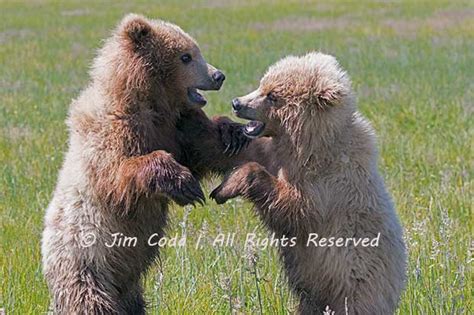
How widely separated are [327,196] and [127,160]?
0.94 meters

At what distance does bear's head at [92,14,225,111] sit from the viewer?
4930 mm

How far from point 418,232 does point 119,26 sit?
2277 millimetres

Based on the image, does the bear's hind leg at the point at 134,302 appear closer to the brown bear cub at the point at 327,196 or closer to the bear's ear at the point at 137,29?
the brown bear cub at the point at 327,196

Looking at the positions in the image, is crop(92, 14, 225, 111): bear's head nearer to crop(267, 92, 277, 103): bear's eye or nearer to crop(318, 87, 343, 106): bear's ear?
crop(267, 92, 277, 103): bear's eye

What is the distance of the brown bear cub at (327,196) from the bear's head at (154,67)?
28 cm

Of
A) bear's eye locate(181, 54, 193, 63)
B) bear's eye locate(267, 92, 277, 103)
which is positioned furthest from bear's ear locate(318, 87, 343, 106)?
bear's eye locate(181, 54, 193, 63)

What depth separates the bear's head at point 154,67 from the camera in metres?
4.93

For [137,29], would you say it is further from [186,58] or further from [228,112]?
[228,112]

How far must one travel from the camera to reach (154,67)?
196 inches

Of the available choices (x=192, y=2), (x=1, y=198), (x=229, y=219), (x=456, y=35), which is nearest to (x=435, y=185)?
(x=229, y=219)

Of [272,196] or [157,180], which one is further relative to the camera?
[272,196]

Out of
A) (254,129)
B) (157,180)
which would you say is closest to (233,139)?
(254,129)

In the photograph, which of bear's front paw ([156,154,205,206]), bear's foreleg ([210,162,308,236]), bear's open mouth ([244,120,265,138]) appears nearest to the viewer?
bear's front paw ([156,154,205,206])

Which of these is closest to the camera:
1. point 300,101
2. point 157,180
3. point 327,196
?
point 157,180
